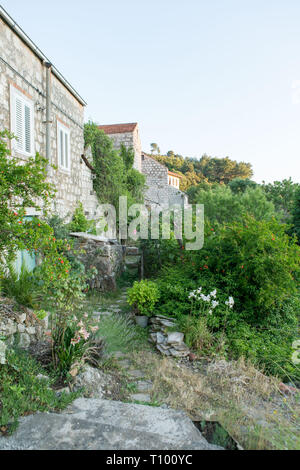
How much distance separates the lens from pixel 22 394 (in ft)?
8.25

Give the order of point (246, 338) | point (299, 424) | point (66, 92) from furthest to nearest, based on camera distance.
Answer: point (66, 92), point (246, 338), point (299, 424)

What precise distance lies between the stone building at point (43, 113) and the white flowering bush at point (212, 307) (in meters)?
4.14

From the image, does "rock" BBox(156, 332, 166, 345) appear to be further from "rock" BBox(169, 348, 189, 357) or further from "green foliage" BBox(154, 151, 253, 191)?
"green foliage" BBox(154, 151, 253, 191)

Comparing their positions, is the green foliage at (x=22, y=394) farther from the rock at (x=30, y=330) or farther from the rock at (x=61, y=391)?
the rock at (x=30, y=330)

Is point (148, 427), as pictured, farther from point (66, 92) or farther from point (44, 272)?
point (66, 92)

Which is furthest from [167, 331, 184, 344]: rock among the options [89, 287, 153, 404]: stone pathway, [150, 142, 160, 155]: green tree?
[150, 142, 160, 155]: green tree

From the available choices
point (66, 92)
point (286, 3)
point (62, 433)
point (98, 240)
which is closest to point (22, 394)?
point (62, 433)

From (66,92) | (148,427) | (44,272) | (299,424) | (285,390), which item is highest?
(66,92)

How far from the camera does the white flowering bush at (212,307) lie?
5027mm

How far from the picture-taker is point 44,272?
126 inches

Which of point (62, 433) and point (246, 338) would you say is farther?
point (246, 338)

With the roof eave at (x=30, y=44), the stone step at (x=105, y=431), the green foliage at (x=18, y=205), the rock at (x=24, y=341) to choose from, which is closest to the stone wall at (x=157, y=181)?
the roof eave at (x=30, y=44)

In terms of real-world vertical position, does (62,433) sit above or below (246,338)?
above
